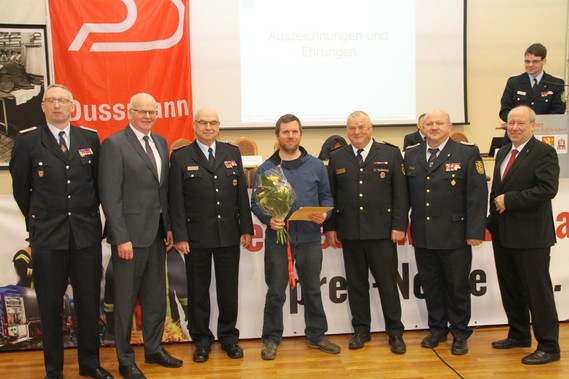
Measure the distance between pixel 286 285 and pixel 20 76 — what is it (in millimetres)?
5856

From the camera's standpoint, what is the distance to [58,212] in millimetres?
3365

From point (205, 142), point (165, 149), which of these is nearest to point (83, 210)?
point (165, 149)

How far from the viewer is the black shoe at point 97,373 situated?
3556 mm

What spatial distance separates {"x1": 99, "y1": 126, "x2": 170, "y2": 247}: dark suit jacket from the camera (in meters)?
3.46

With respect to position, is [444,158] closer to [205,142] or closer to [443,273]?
[443,273]

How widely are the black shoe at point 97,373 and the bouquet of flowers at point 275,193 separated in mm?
1534

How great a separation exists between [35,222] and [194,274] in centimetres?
112

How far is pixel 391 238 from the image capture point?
157 inches

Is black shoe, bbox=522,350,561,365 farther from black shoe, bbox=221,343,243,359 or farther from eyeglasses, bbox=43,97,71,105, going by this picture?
eyeglasses, bbox=43,97,71,105

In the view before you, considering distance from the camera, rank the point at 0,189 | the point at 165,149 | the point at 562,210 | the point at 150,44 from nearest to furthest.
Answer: the point at 165,149
the point at 562,210
the point at 150,44
the point at 0,189

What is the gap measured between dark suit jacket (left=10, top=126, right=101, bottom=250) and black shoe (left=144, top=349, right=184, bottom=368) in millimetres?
990

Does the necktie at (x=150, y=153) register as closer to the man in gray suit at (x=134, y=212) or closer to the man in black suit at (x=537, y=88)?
the man in gray suit at (x=134, y=212)

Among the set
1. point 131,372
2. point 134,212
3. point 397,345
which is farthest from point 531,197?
point 131,372

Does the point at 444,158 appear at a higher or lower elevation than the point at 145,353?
higher
